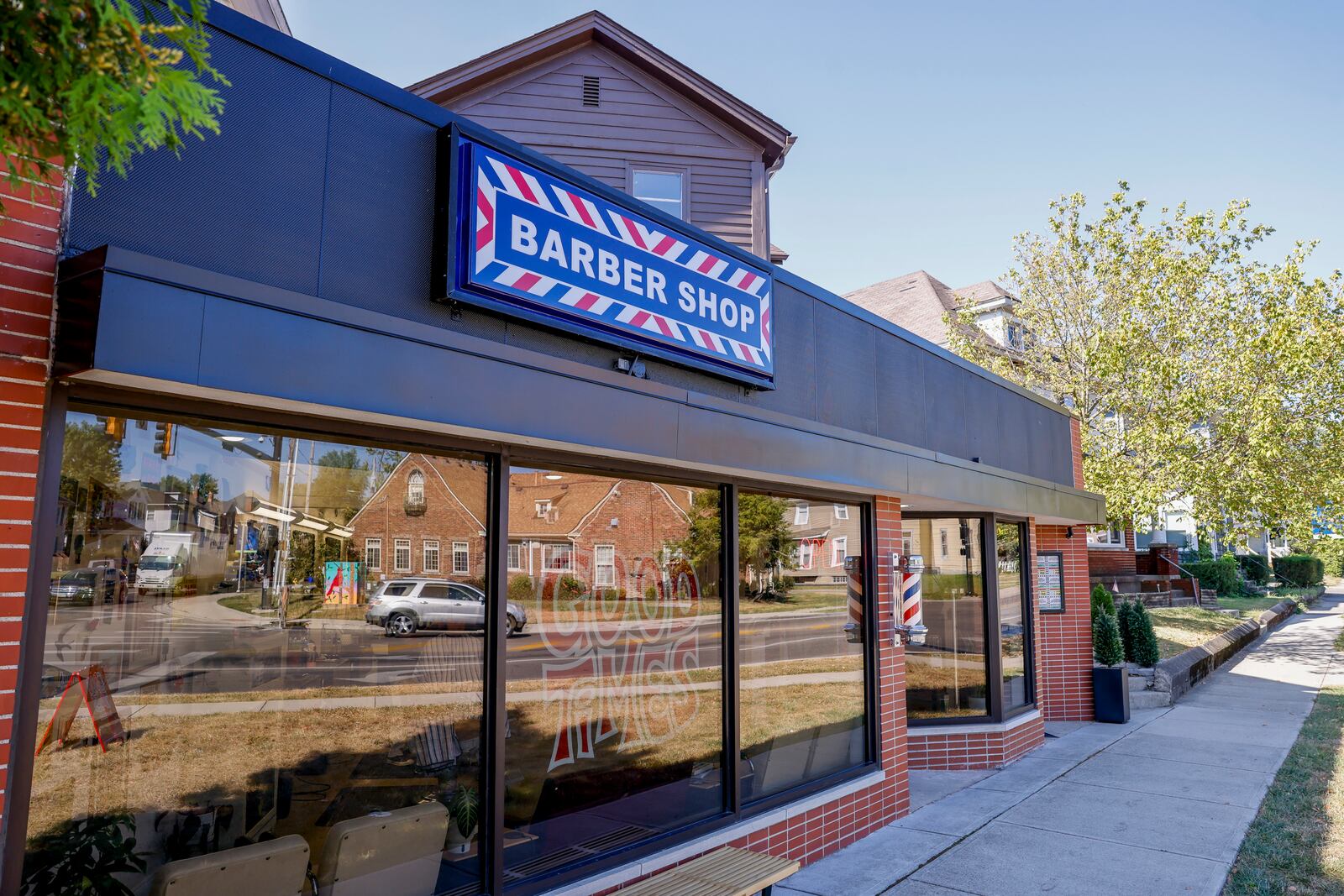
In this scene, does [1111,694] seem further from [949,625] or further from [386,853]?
[386,853]

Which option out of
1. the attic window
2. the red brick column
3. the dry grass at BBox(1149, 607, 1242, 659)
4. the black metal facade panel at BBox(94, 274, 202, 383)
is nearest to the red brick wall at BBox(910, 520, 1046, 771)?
the red brick column

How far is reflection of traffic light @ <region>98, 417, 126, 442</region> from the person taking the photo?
123 inches

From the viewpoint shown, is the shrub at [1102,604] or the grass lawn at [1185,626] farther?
the grass lawn at [1185,626]

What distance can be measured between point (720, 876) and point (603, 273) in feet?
11.3

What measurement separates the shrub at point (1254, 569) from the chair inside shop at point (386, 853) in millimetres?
42336

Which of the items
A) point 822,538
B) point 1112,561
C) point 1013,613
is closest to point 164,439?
point 822,538

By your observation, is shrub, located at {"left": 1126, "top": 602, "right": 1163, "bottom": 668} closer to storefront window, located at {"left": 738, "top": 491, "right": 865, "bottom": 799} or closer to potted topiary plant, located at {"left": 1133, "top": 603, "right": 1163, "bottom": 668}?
potted topiary plant, located at {"left": 1133, "top": 603, "right": 1163, "bottom": 668}

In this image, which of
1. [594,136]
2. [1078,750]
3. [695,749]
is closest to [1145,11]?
[594,136]

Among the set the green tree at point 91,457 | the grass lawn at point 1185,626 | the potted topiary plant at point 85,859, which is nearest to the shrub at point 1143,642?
the grass lawn at point 1185,626

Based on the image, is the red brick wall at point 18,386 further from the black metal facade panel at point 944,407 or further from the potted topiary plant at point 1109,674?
the potted topiary plant at point 1109,674

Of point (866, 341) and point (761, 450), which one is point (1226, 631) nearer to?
point (866, 341)

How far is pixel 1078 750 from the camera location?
389 inches

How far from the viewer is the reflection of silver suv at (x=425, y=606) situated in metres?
4.01

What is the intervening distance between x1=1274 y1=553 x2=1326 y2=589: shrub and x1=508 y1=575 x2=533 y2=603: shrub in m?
47.4
